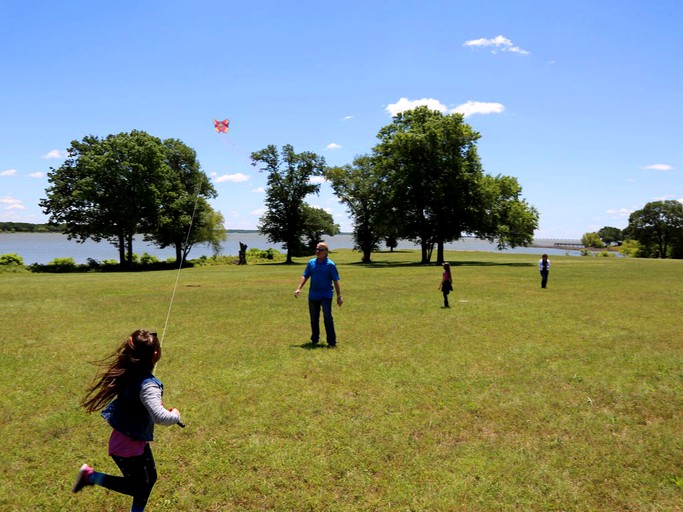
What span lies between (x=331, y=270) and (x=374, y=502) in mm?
6905

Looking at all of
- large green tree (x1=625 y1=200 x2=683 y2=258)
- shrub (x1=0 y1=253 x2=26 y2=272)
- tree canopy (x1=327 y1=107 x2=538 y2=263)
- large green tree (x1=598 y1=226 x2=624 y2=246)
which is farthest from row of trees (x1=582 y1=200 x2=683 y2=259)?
shrub (x1=0 y1=253 x2=26 y2=272)

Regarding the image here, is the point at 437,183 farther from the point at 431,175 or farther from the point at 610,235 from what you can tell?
the point at 610,235

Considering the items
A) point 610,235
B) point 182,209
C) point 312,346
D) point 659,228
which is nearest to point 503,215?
point 182,209

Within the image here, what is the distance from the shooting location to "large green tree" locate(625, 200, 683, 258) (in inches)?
3669

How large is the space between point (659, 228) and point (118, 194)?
337 ft

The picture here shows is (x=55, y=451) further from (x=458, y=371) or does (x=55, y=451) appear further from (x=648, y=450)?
(x=648, y=450)

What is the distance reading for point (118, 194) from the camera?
1788 inches

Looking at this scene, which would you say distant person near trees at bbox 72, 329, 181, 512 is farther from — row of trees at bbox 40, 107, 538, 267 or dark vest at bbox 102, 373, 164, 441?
row of trees at bbox 40, 107, 538, 267

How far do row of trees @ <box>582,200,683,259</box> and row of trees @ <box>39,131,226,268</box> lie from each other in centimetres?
9432

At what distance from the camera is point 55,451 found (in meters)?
5.99

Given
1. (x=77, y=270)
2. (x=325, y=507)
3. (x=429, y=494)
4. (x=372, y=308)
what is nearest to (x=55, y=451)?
(x=325, y=507)

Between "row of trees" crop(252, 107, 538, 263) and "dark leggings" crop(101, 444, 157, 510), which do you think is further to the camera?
"row of trees" crop(252, 107, 538, 263)

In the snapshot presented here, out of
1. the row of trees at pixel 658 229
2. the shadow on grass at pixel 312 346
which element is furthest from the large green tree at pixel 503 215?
the row of trees at pixel 658 229

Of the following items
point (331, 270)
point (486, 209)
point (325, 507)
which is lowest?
Result: point (325, 507)
